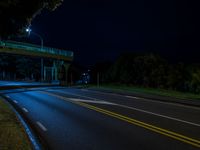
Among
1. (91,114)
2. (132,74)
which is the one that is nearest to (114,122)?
(91,114)

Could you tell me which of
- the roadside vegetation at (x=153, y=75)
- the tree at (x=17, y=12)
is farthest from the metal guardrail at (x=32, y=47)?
the tree at (x=17, y=12)

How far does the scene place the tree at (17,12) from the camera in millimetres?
10898

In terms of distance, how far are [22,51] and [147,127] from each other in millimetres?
49732

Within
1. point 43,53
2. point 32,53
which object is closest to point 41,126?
point 32,53

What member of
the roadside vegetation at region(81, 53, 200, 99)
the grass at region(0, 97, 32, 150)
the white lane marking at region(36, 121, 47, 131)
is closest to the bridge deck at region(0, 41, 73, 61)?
the roadside vegetation at region(81, 53, 200, 99)

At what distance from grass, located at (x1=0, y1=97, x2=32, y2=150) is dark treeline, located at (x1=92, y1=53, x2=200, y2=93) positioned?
81.8 feet

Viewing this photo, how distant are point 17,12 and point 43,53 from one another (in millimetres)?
52413

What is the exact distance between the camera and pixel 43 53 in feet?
207

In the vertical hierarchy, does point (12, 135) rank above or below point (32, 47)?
below

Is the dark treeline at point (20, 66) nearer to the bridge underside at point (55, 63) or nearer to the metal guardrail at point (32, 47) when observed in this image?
the bridge underside at point (55, 63)

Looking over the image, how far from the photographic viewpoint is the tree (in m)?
10.9

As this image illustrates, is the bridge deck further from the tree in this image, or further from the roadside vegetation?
the tree

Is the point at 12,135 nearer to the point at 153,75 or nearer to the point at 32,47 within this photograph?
the point at 153,75

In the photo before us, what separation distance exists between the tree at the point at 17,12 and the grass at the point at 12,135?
334 cm
